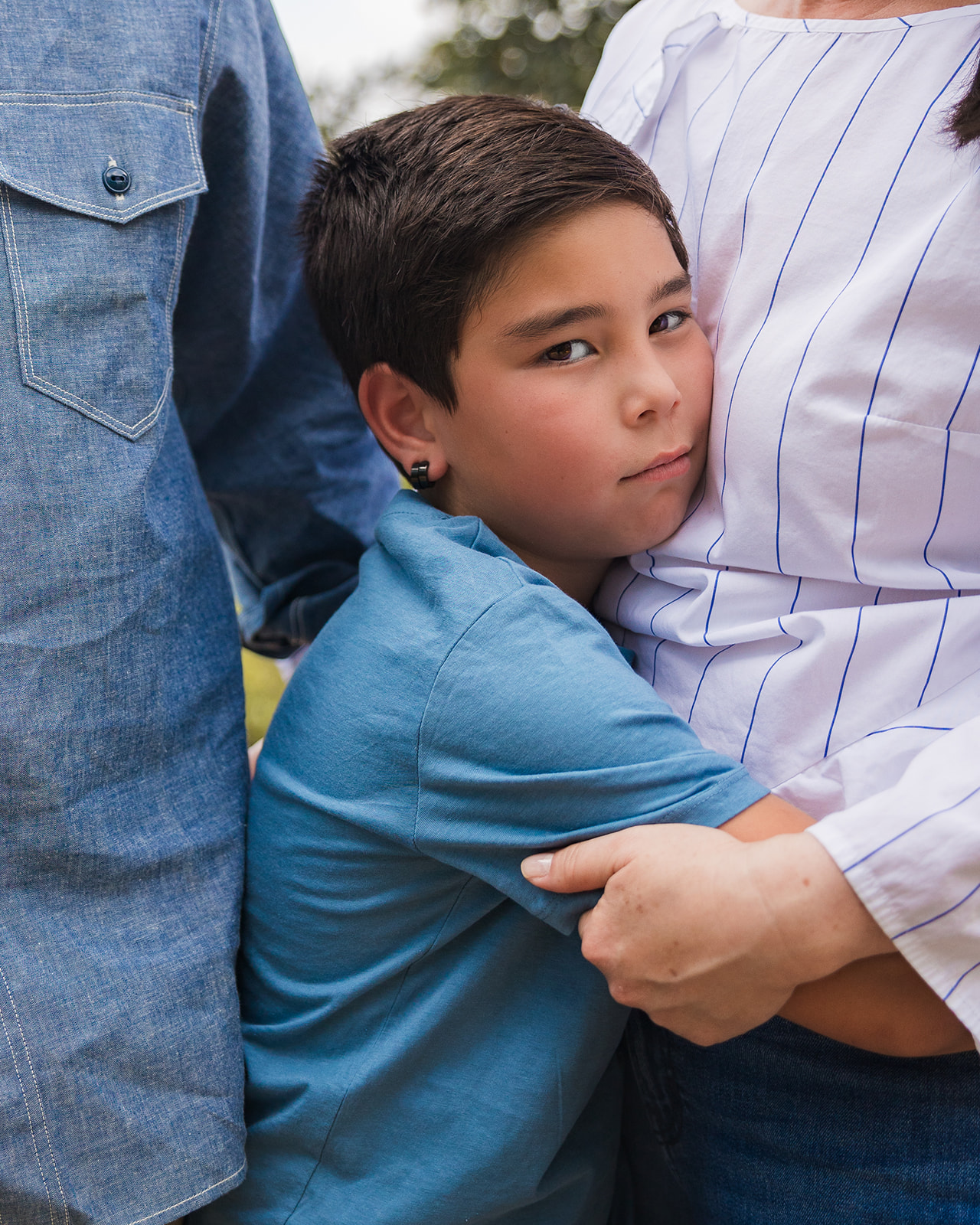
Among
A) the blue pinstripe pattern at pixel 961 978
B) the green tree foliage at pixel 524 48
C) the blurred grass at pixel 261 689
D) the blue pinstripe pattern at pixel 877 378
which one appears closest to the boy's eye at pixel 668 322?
the blue pinstripe pattern at pixel 877 378

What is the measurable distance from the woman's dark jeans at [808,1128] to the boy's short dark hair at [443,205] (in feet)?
2.73

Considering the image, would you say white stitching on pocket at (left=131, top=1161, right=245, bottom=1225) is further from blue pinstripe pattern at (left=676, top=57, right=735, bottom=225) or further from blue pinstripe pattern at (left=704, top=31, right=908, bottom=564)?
blue pinstripe pattern at (left=676, top=57, right=735, bottom=225)

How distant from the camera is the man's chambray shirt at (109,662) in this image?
1170mm

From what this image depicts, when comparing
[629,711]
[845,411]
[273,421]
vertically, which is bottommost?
[273,421]

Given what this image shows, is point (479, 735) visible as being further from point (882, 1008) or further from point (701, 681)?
point (882, 1008)

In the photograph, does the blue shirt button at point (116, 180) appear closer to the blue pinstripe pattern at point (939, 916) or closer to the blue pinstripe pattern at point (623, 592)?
the blue pinstripe pattern at point (623, 592)

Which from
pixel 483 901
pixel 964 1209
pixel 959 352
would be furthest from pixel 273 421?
pixel 964 1209

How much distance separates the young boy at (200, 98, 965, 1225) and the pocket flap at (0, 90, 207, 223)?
257mm

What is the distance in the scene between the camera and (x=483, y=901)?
120 centimetres

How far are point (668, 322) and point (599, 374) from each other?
0.12 m

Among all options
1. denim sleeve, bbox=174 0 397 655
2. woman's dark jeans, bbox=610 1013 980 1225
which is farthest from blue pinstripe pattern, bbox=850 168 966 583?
denim sleeve, bbox=174 0 397 655

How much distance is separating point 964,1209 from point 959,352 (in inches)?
32.5

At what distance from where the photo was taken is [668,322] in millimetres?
1304

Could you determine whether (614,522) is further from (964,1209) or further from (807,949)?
(964,1209)
